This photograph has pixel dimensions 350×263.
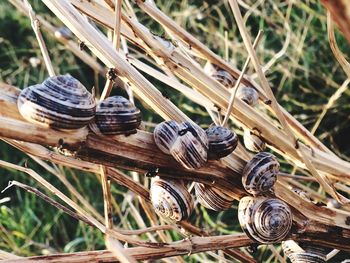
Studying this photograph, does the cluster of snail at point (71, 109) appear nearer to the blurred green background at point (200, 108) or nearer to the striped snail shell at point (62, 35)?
the striped snail shell at point (62, 35)

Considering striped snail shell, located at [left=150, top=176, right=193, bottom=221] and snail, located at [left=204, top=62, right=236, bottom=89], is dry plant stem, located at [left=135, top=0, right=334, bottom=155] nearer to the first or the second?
snail, located at [left=204, top=62, right=236, bottom=89]

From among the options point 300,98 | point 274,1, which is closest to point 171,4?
point 274,1

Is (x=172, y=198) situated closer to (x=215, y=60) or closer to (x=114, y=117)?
(x=114, y=117)

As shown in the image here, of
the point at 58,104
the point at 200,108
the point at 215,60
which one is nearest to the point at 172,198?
the point at 58,104

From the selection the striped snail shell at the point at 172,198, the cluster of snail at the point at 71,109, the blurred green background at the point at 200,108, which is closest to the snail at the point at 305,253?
the striped snail shell at the point at 172,198

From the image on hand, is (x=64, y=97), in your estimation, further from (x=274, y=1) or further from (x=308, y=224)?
(x=274, y=1)

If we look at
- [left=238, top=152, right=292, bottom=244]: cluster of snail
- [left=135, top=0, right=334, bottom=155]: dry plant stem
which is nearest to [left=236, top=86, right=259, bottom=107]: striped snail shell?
[left=135, top=0, right=334, bottom=155]: dry plant stem
